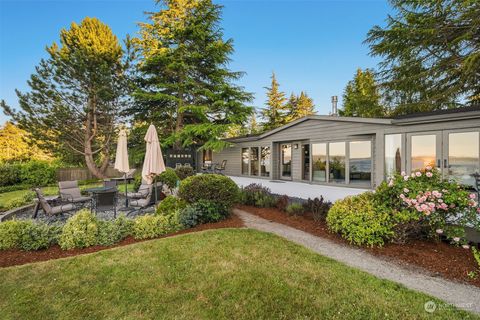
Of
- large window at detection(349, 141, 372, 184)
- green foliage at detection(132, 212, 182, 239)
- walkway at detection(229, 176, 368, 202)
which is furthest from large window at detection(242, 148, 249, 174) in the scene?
green foliage at detection(132, 212, 182, 239)

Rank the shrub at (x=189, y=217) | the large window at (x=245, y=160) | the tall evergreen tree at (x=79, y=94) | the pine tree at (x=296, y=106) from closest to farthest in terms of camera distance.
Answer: the shrub at (x=189, y=217) → the tall evergreen tree at (x=79, y=94) → the large window at (x=245, y=160) → the pine tree at (x=296, y=106)

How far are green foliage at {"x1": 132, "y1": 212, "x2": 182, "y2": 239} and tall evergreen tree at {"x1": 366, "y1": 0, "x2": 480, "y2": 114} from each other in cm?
1319

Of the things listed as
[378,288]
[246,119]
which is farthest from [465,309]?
[246,119]

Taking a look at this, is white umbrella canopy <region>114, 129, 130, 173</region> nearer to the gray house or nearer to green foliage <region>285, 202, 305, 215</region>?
green foliage <region>285, 202, 305, 215</region>

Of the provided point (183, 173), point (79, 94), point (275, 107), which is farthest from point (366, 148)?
point (275, 107)

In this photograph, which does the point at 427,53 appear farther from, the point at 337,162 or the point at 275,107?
the point at 275,107

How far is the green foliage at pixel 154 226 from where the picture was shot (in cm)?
448

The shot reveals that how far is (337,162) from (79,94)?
16.8 m

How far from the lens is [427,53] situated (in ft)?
39.7

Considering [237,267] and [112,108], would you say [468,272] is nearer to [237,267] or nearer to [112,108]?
[237,267]

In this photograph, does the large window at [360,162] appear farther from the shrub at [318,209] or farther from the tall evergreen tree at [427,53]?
the tall evergreen tree at [427,53]

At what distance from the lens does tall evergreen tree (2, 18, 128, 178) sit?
48.2ft

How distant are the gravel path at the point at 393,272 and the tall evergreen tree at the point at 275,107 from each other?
25538 millimetres

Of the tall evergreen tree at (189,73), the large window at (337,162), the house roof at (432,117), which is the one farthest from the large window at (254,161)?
the house roof at (432,117)
